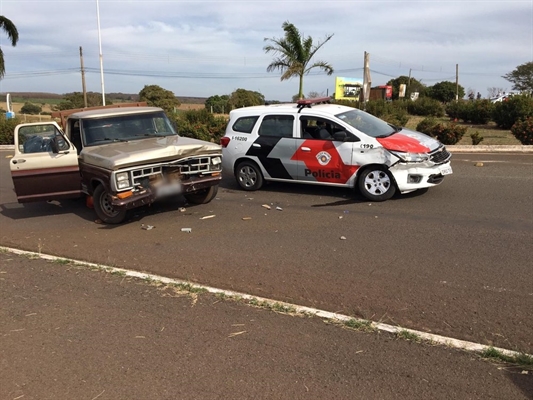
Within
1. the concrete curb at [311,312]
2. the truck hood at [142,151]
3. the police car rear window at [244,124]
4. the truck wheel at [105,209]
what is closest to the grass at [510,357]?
the concrete curb at [311,312]

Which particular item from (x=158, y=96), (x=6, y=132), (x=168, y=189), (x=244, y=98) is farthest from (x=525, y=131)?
(x=158, y=96)

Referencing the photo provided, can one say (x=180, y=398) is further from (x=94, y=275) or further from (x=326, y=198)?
(x=326, y=198)

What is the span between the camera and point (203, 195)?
8.98 meters

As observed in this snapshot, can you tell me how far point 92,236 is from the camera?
737cm

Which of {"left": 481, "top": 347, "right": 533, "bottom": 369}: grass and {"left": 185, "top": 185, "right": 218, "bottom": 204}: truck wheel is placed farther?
{"left": 185, "top": 185, "right": 218, "bottom": 204}: truck wheel

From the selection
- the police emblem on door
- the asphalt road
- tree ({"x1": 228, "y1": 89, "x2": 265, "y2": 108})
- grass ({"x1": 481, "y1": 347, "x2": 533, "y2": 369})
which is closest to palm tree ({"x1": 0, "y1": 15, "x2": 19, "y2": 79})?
tree ({"x1": 228, "y1": 89, "x2": 265, "y2": 108})

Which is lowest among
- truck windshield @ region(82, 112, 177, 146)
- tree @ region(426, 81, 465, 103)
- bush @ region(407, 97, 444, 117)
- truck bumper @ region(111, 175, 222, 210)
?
truck bumper @ region(111, 175, 222, 210)

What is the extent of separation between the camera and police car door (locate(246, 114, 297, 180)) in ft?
30.5

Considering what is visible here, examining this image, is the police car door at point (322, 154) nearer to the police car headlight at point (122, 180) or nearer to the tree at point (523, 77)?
the police car headlight at point (122, 180)

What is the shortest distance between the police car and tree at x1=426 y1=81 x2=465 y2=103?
185ft

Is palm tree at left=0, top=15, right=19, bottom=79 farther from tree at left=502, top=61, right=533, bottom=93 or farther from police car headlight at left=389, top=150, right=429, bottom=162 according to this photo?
tree at left=502, top=61, right=533, bottom=93

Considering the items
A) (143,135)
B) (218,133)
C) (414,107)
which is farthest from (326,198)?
(414,107)

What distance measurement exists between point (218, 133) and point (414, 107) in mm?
23586

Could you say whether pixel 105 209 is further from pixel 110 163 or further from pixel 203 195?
pixel 203 195
